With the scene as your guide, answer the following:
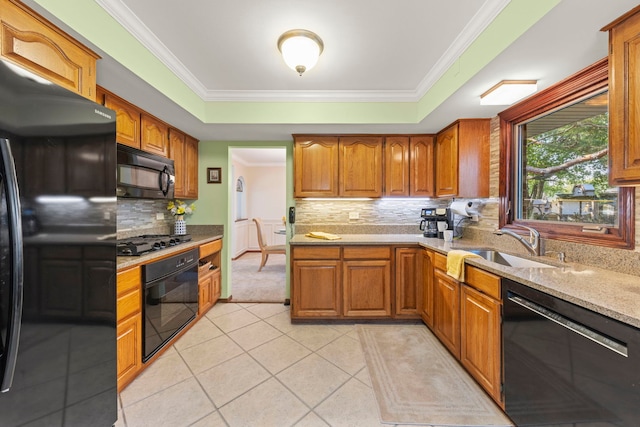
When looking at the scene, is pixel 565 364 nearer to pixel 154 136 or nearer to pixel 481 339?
pixel 481 339

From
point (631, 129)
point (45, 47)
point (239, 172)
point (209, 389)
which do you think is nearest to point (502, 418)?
point (631, 129)

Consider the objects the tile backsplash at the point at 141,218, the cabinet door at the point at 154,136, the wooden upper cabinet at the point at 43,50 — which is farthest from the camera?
the tile backsplash at the point at 141,218

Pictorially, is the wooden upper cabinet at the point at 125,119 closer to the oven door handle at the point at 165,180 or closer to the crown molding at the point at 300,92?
the oven door handle at the point at 165,180

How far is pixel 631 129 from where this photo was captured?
118cm

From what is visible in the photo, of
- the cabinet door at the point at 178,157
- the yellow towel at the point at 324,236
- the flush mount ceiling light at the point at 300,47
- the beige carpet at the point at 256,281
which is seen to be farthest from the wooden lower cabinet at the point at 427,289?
the cabinet door at the point at 178,157

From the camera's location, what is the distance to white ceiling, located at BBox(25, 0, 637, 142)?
56.1 inches

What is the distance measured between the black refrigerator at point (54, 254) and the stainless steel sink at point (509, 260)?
8.75 feet

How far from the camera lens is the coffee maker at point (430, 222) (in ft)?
9.46

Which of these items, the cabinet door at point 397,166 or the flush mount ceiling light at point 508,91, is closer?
the flush mount ceiling light at point 508,91

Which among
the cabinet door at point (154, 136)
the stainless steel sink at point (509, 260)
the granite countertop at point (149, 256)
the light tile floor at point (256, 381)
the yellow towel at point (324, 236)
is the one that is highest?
the cabinet door at point (154, 136)

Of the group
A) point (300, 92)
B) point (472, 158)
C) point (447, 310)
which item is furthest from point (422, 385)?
point (300, 92)

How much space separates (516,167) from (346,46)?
1.85 m

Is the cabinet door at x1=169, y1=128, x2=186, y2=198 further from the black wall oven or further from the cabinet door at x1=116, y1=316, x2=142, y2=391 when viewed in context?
the cabinet door at x1=116, y1=316, x2=142, y2=391

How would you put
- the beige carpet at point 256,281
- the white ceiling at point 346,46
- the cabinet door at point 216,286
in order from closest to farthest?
the white ceiling at point 346,46, the cabinet door at point 216,286, the beige carpet at point 256,281
